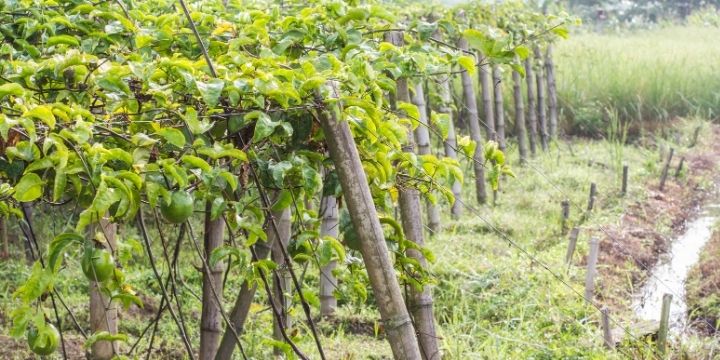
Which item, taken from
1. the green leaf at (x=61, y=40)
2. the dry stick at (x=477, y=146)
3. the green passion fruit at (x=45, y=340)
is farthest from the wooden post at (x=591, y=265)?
the green passion fruit at (x=45, y=340)

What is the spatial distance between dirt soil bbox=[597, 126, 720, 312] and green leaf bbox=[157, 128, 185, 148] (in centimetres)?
371

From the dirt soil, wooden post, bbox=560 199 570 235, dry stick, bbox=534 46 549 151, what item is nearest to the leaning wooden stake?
the dirt soil

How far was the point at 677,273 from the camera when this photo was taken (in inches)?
249

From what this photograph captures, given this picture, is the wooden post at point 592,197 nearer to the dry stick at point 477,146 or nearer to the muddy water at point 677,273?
the muddy water at point 677,273

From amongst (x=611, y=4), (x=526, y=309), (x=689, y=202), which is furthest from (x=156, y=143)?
(x=611, y=4)

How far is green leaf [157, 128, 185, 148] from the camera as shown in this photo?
5.32 ft

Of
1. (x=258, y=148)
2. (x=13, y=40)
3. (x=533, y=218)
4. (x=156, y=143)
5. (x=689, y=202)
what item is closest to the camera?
(x=156, y=143)

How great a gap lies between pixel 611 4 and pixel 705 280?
20153 mm

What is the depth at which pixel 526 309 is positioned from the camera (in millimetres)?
4934

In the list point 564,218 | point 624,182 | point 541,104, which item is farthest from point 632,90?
point 564,218

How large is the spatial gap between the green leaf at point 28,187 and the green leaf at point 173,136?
8.8 inches

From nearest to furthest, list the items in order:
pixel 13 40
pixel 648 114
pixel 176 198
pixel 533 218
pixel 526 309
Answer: pixel 176 198 → pixel 13 40 → pixel 526 309 → pixel 533 218 → pixel 648 114

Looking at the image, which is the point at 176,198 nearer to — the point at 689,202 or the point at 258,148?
the point at 258,148

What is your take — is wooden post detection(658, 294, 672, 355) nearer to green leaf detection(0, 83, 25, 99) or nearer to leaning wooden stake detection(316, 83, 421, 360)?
leaning wooden stake detection(316, 83, 421, 360)
